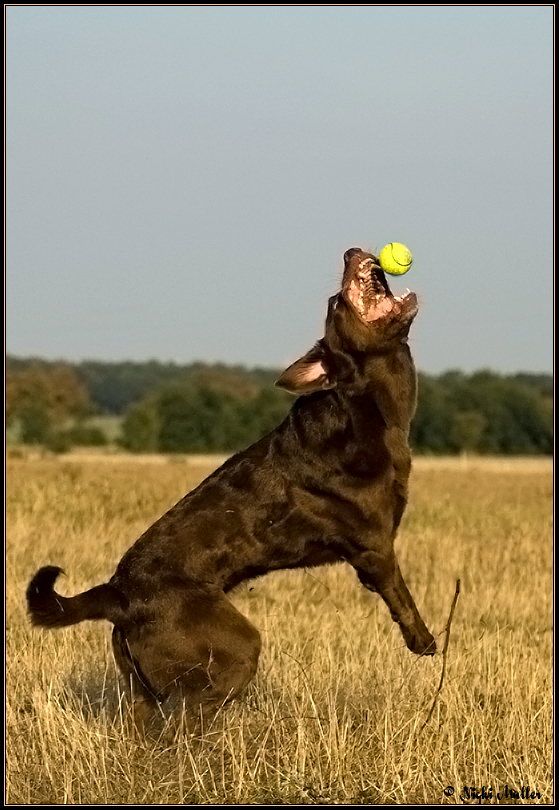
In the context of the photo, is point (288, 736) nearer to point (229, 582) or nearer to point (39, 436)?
point (229, 582)

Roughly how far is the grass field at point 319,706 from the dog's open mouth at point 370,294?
4.78ft

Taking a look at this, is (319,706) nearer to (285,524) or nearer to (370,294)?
(285,524)

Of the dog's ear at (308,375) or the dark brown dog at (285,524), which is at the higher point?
the dog's ear at (308,375)

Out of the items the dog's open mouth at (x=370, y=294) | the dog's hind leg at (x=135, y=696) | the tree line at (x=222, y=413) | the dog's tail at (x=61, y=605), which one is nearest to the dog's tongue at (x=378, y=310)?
the dog's open mouth at (x=370, y=294)

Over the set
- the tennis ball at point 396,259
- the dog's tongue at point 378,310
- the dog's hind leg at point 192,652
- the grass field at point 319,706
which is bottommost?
the grass field at point 319,706

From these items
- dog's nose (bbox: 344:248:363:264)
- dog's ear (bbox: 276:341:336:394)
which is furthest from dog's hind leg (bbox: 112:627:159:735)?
dog's nose (bbox: 344:248:363:264)

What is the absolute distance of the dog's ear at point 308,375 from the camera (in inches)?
235

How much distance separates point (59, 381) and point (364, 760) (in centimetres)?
4032

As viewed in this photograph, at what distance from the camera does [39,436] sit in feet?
122

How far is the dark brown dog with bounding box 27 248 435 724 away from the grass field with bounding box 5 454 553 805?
27 cm

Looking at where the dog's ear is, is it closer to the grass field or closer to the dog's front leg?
the dog's front leg

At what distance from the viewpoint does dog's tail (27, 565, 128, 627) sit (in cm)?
571

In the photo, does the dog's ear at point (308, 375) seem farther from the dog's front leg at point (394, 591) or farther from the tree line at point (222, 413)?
the tree line at point (222, 413)

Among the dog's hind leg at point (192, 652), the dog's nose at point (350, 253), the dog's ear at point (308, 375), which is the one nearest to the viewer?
the dog's hind leg at point (192, 652)
